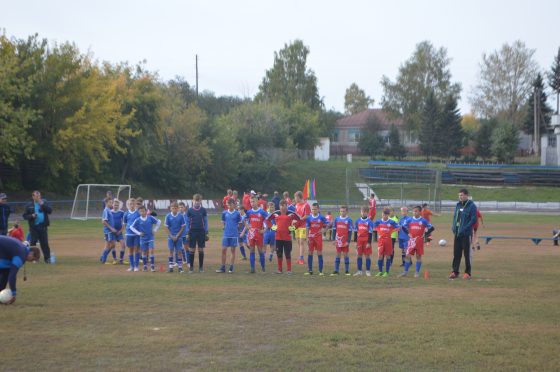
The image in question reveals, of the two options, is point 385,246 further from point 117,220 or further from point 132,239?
point 117,220

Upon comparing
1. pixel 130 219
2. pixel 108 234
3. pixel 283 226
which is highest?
pixel 130 219

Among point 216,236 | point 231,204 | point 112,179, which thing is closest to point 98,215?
point 112,179

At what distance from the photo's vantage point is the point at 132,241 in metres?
19.0

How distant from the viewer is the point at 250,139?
7431 cm

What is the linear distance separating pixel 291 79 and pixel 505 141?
3200cm

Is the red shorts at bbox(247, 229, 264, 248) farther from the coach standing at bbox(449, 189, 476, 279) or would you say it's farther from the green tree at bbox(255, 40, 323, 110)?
the green tree at bbox(255, 40, 323, 110)

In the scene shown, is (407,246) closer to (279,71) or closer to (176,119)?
(176,119)

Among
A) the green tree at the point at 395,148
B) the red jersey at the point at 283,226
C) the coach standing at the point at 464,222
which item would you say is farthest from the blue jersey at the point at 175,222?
the green tree at the point at 395,148

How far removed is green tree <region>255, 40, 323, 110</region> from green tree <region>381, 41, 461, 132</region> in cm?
1122

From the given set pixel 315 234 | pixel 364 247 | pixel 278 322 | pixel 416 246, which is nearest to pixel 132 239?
pixel 315 234

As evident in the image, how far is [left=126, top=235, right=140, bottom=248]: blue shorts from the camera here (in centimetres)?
1900

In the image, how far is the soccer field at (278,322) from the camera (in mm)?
8773

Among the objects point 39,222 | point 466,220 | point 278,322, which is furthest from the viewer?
point 39,222

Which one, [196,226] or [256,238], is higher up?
[196,226]
